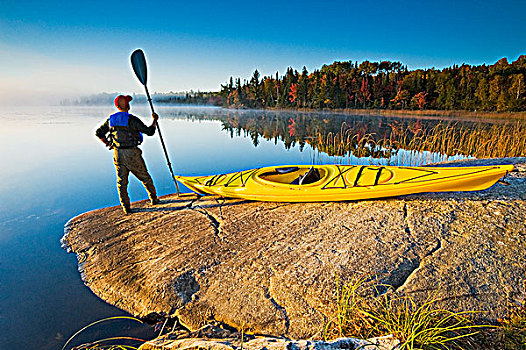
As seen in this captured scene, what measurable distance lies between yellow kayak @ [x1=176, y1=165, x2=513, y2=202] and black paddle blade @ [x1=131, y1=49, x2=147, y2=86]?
236 cm

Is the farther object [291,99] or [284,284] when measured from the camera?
[291,99]

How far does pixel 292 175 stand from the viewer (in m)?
5.27

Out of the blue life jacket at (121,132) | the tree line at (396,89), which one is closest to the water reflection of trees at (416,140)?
the blue life jacket at (121,132)

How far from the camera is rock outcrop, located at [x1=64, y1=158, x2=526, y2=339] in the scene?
8.18ft

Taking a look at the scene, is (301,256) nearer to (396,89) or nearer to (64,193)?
(64,193)

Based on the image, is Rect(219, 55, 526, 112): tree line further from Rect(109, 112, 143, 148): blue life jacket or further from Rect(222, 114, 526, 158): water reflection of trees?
Rect(109, 112, 143, 148): blue life jacket

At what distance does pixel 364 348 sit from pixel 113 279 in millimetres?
2893

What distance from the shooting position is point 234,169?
948 cm

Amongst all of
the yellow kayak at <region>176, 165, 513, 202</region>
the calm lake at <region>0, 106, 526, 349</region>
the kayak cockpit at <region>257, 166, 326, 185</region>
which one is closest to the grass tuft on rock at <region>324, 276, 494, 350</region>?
the yellow kayak at <region>176, 165, 513, 202</region>

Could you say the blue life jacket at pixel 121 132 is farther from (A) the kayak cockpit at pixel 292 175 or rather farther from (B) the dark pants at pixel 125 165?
(A) the kayak cockpit at pixel 292 175

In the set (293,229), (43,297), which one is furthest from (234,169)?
(43,297)

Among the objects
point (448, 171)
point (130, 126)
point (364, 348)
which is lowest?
point (364, 348)

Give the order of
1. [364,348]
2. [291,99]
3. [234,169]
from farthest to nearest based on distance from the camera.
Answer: [291,99]
[234,169]
[364,348]

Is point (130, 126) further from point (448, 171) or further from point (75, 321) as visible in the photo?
point (448, 171)
